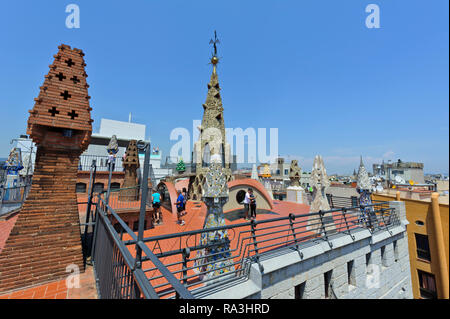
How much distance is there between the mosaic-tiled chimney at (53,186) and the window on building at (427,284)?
18.1m

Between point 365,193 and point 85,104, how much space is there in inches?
502

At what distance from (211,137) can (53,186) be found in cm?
1196

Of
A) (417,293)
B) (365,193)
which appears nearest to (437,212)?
(365,193)

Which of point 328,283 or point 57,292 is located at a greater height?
point 57,292

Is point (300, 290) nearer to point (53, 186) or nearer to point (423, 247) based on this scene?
point (53, 186)

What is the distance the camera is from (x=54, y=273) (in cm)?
455

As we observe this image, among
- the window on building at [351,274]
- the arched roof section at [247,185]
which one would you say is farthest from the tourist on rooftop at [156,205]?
the window on building at [351,274]

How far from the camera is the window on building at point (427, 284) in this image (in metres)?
10.8

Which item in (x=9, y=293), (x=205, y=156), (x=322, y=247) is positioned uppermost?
(x=205, y=156)

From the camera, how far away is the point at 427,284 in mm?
11094

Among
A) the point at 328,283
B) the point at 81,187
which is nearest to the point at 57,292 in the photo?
the point at 328,283

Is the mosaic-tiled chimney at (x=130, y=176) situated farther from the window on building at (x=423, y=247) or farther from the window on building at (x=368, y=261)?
the window on building at (x=423, y=247)
